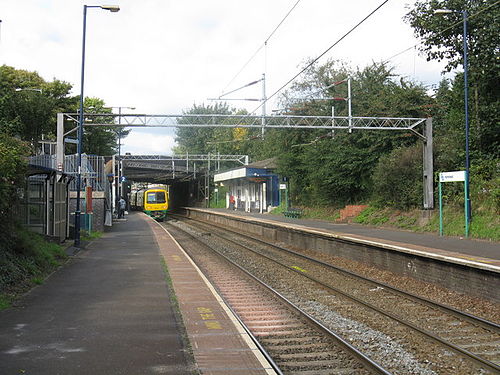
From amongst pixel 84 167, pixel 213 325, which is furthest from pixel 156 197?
pixel 213 325

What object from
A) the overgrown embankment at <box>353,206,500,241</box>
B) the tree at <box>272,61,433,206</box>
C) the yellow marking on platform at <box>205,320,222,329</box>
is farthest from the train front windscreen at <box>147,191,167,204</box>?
the yellow marking on platform at <box>205,320,222,329</box>

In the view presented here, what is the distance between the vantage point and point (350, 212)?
103 ft

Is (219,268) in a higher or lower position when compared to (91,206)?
lower

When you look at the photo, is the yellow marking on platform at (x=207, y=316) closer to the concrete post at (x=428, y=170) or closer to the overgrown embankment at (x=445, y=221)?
the overgrown embankment at (x=445, y=221)

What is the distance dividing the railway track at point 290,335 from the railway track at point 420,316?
939 mm

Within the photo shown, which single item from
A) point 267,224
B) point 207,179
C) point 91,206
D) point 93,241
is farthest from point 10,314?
point 207,179

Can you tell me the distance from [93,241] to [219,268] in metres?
8.48

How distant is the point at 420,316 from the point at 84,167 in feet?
76.8

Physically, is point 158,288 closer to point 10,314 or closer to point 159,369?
point 10,314

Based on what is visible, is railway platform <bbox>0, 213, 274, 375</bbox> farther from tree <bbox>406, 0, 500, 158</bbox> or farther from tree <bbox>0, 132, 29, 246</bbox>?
tree <bbox>406, 0, 500, 158</bbox>

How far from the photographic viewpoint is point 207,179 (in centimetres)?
6750

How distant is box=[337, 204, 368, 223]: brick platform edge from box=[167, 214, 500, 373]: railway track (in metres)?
16.1

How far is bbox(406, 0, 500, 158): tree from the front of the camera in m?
21.1

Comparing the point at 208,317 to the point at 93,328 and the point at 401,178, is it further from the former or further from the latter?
the point at 401,178
